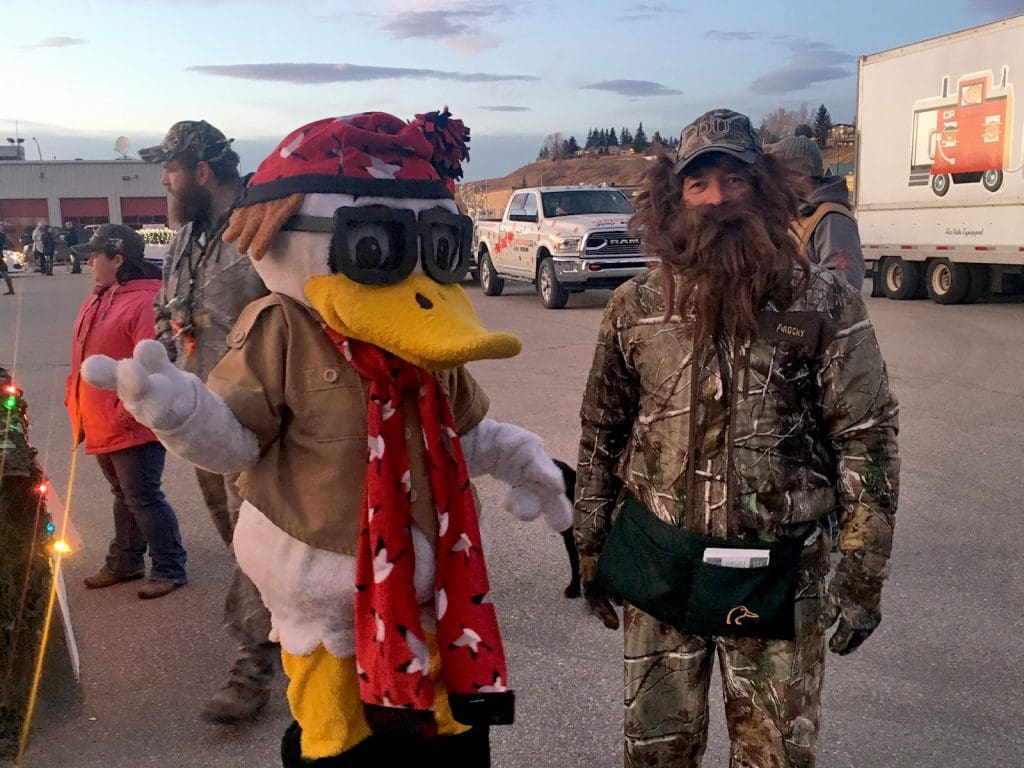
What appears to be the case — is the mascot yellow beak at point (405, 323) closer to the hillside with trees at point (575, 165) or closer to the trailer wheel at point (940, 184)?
the trailer wheel at point (940, 184)

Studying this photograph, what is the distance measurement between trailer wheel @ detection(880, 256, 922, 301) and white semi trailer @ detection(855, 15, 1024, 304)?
18 mm

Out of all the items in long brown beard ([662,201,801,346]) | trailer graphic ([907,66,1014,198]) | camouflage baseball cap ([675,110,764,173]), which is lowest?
long brown beard ([662,201,801,346])

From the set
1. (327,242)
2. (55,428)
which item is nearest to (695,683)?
(327,242)

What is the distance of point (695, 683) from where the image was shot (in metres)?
2.27

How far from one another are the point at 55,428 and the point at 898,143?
42.0 ft

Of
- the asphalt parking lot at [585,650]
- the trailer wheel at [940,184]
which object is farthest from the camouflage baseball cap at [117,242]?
the trailer wheel at [940,184]

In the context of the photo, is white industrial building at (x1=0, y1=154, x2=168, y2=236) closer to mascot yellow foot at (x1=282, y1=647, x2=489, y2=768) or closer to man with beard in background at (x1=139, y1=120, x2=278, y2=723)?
man with beard in background at (x1=139, y1=120, x2=278, y2=723)

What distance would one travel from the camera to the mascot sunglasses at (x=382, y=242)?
2.12 metres

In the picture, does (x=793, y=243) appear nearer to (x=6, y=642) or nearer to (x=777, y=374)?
(x=777, y=374)

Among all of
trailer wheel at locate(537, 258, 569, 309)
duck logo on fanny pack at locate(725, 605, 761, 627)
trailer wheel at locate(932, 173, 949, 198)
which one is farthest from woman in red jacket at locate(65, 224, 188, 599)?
trailer wheel at locate(932, 173, 949, 198)

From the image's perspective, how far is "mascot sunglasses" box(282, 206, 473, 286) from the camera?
2.12 metres

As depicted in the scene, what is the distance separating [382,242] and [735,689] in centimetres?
134

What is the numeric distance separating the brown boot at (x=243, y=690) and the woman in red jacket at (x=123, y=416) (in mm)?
1286

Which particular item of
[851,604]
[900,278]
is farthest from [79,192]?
[851,604]
